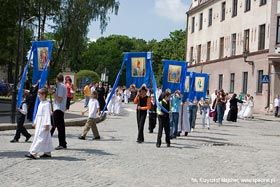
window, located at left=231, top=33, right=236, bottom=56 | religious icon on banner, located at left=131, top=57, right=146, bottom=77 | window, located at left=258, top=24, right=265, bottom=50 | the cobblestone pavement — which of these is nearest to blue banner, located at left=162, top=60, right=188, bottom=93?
religious icon on banner, located at left=131, top=57, right=146, bottom=77

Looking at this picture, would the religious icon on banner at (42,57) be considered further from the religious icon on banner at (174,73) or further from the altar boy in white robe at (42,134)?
the religious icon on banner at (174,73)

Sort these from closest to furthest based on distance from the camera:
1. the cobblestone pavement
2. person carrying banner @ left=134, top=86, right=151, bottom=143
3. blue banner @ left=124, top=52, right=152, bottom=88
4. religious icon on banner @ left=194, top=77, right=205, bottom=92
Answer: the cobblestone pavement, person carrying banner @ left=134, top=86, right=151, bottom=143, blue banner @ left=124, top=52, right=152, bottom=88, religious icon on banner @ left=194, top=77, right=205, bottom=92

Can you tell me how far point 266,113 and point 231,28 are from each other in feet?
37.0

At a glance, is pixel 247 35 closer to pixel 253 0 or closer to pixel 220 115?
pixel 253 0

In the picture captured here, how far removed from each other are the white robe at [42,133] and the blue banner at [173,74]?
18.4 ft

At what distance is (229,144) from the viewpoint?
15.7 meters

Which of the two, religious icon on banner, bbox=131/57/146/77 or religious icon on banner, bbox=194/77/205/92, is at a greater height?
religious icon on banner, bbox=131/57/146/77

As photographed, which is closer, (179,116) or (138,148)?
(138,148)

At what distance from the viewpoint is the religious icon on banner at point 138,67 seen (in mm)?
16014

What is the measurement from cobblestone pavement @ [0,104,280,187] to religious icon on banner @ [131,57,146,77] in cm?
215

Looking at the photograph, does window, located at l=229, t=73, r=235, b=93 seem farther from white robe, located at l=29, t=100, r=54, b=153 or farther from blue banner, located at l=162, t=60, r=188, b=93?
white robe, located at l=29, t=100, r=54, b=153

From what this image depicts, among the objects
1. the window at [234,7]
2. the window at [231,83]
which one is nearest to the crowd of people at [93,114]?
the window at [231,83]

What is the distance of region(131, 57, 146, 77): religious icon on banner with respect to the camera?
52.5ft

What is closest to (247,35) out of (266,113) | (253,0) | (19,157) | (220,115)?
(253,0)
